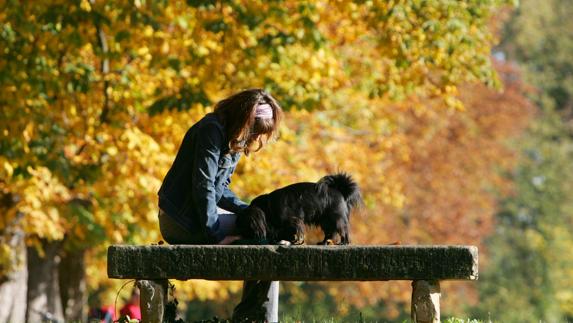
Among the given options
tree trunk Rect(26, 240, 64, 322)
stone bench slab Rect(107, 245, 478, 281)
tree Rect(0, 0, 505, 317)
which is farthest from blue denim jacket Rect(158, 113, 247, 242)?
tree trunk Rect(26, 240, 64, 322)

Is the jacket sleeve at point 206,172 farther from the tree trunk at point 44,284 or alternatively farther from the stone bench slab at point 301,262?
the tree trunk at point 44,284

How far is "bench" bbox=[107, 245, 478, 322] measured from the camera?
6.98 m

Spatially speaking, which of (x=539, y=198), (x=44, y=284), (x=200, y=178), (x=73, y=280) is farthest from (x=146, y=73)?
(x=539, y=198)

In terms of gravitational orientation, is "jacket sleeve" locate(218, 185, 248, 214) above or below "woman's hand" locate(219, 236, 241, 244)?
above

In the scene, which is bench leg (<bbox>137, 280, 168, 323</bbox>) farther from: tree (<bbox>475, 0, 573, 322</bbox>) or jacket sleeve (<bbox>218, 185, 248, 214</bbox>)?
tree (<bbox>475, 0, 573, 322</bbox>)

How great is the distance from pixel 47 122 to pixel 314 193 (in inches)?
297

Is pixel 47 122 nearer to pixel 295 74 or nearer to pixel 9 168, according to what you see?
pixel 9 168

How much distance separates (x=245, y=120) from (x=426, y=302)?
1611 millimetres

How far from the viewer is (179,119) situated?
1563 cm

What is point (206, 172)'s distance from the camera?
739 centimetres

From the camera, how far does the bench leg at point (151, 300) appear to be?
724 cm

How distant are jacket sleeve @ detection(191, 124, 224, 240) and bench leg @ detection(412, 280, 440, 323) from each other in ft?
4.50

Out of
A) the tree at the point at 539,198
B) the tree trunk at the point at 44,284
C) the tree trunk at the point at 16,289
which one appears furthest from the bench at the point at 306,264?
the tree at the point at 539,198

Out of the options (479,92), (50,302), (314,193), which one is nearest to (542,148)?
(479,92)
